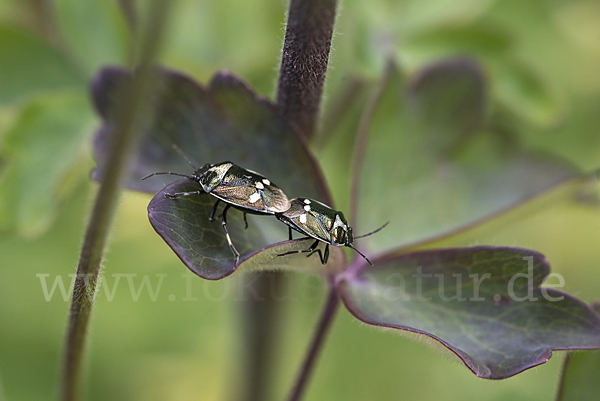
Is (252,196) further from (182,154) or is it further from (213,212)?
(182,154)

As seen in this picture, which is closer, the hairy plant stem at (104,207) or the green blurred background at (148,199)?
the hairy plant stem at (104,207)

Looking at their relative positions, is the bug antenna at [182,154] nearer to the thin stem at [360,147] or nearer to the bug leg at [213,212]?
the bug leg at [213,212]


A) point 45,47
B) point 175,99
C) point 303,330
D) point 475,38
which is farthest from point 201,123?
point 303,330

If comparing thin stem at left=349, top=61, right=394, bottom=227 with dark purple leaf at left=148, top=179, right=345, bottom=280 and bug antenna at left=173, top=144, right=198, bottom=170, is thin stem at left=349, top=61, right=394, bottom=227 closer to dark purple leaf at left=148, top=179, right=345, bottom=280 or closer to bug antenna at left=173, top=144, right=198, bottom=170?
dark purple leaf at left=148, top=179, right=345, bottom=280

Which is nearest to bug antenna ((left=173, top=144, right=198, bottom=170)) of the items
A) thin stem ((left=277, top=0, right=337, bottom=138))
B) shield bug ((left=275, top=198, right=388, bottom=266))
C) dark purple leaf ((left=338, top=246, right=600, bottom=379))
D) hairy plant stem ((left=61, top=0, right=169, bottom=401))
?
hairy plant stem ((left=61, top=0, right=169, bottom=401))

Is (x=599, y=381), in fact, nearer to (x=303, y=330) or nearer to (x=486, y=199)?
(x=486, y=199)

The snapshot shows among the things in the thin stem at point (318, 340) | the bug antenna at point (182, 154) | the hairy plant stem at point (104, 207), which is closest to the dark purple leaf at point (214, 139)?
the bug antenna at point (182, 154)
